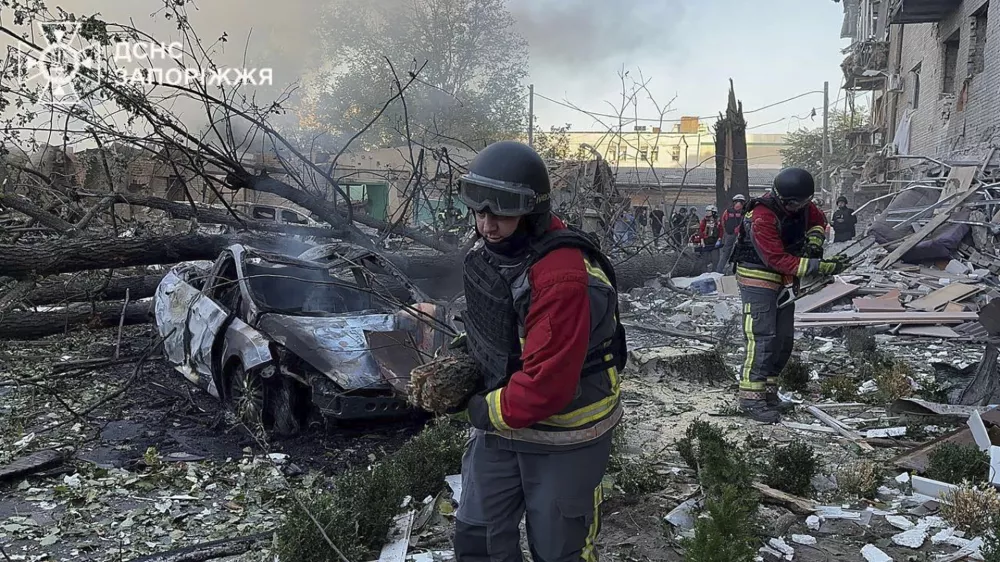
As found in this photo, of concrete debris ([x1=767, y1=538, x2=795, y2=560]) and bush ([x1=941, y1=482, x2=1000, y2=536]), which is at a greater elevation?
bush ([x1=941, y1=482, x2=1000, y2=536])

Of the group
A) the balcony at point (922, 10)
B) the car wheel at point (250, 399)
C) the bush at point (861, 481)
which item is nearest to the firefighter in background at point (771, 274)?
the bush at point (861, 481)

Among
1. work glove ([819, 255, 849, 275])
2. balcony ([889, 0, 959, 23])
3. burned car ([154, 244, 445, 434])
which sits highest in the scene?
balcony ([889, 0, 959, 23])

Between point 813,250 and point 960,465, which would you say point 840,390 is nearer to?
point 813,250

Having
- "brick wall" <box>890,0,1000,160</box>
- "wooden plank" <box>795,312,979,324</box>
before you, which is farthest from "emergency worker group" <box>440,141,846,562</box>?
"brick wall" <box>890,0,1000,160</box>

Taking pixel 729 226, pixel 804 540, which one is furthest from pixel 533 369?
pixel 729 226

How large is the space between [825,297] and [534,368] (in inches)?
352

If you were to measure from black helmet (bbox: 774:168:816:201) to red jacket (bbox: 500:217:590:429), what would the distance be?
356 centimetres

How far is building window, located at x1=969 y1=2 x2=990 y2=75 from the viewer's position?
13.7 meters

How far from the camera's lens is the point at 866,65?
2328 centimetres

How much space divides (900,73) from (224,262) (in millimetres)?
20045

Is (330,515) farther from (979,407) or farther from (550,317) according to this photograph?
(979,407)

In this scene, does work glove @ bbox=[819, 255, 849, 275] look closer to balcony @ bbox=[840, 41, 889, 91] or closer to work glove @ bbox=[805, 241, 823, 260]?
work glove @ bbox=[805, 241, 823, 260]

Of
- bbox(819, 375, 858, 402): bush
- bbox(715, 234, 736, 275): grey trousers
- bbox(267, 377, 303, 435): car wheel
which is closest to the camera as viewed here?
bbox(267, 377, 303, 435): car wheel

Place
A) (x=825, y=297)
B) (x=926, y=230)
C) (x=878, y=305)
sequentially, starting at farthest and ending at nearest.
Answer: (x=926, y=230) < (x=825, y=297) < (x=878, y=305)
